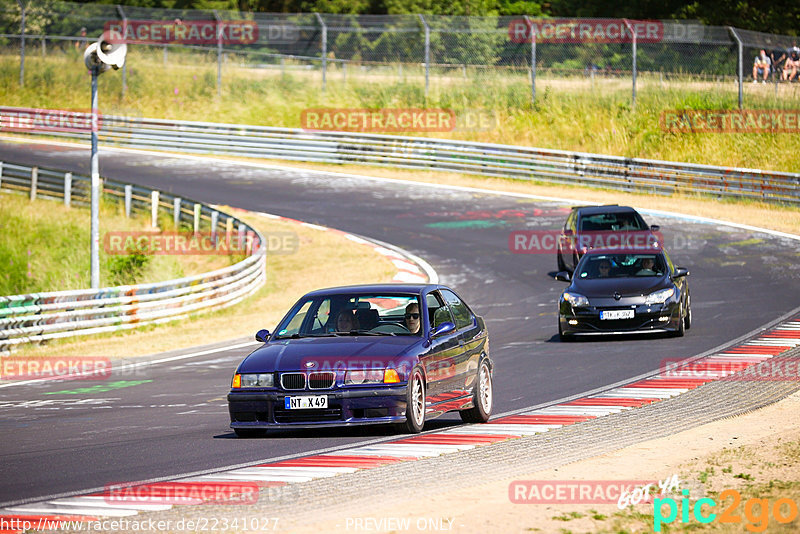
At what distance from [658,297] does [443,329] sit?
7.85 metres

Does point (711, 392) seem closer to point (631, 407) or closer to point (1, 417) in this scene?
point (631, 407)

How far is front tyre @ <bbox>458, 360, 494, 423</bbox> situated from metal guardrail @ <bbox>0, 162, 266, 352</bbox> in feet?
33.8

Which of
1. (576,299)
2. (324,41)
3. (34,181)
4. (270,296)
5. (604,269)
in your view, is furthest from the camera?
(324,41)

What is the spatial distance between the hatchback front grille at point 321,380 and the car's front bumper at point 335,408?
0.05 m

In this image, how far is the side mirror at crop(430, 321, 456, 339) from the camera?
10.9 m

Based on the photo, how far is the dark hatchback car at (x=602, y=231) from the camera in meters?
24.4

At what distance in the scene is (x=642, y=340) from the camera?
1828 cm

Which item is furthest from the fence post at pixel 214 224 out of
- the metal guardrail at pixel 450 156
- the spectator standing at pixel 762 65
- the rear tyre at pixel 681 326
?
the spectator standing at pixel 762 65

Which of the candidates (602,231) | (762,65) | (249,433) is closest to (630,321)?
(602,231)

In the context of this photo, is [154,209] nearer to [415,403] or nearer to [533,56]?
[533,56]

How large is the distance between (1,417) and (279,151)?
32.5 m

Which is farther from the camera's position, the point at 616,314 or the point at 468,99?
the point at 468,99

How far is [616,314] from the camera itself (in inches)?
710

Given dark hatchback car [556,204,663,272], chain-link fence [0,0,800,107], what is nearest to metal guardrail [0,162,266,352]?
dark hatchback car [556,204,663,272]
